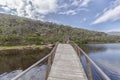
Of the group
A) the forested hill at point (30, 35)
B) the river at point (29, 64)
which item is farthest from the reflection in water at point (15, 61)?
the forested hill at point (30, 35)

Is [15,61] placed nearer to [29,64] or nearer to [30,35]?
[29,64]

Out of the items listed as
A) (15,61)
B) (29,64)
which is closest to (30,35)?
(15,61)

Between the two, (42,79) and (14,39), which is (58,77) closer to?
(42,79)

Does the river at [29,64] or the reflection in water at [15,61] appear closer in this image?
the river at [29,64]

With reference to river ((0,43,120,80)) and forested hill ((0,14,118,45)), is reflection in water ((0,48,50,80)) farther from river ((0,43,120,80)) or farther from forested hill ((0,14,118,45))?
forested hill ((0,14,118,45))

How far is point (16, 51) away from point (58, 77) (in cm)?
2475

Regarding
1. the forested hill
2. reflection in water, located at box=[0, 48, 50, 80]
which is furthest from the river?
the forested hill

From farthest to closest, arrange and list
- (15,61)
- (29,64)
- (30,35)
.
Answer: (30,35) → (15,61) → (29,64)

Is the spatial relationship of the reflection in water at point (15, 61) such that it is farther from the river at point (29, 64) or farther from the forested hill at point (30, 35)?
the forested hill at point (30, 35)

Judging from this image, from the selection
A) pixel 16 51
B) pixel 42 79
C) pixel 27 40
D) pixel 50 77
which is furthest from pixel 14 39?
pixel 50 77

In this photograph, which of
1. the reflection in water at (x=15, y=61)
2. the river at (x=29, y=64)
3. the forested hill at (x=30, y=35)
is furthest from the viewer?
the forested hill at (x=30, y=35)

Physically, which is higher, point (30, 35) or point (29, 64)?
point (30, 35)

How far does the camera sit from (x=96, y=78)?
39.0 ft

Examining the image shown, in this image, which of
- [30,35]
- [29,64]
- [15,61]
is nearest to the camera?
[29,64]
